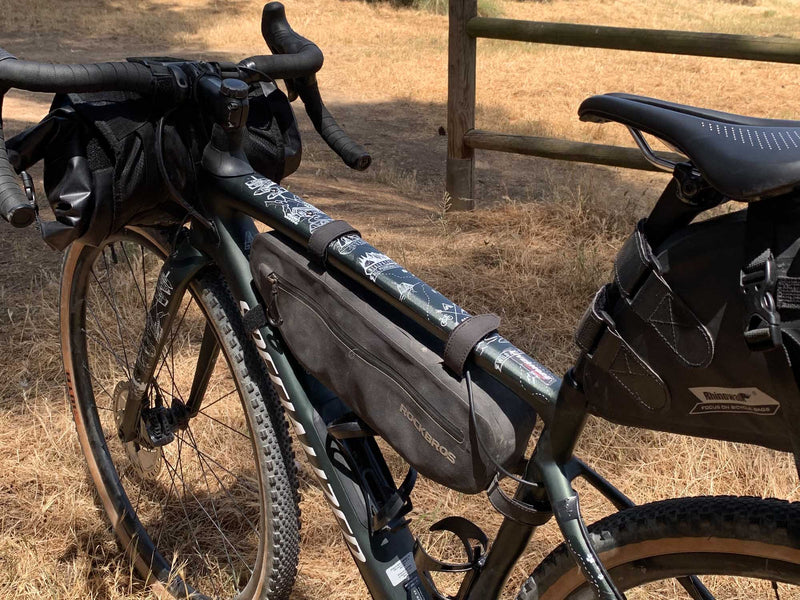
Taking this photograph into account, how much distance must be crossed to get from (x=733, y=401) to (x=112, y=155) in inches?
47.0

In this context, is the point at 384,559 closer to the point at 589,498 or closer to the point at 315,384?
the point at 315,384

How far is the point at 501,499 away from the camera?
1325mm

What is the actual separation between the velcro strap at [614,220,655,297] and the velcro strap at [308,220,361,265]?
0.57m

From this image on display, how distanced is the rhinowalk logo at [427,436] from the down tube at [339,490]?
0.95ft

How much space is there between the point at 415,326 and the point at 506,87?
8277 millimetres

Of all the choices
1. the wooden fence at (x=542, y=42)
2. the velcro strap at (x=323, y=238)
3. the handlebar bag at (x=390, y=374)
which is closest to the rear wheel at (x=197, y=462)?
the handlebar bag at (x=390, y=374)

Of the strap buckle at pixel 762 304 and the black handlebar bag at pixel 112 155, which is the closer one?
the strap buckle at pixel 762 304

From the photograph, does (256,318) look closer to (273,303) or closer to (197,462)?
(273,303)

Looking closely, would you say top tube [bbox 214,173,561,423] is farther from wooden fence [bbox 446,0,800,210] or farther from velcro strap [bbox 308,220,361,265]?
wooden fence [bbox 446,0,800,210]

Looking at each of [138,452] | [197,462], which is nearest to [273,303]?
[138,452]

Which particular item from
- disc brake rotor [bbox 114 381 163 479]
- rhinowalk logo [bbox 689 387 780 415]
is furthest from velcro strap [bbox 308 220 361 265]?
disc brake rotor [bbox 114 381 163 479]

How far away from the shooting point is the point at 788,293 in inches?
35.4

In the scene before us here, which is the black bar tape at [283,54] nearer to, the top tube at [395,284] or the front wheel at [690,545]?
the top tube at [395,284]

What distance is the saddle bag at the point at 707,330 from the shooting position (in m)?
0.92
